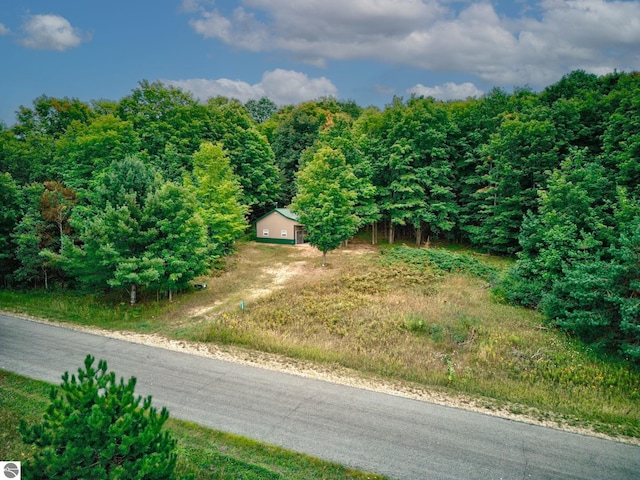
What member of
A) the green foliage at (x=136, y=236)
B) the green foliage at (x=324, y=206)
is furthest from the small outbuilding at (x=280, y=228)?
the green foliage at (x=136, y=236)

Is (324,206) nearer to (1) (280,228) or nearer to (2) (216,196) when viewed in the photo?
(2) (216,196)

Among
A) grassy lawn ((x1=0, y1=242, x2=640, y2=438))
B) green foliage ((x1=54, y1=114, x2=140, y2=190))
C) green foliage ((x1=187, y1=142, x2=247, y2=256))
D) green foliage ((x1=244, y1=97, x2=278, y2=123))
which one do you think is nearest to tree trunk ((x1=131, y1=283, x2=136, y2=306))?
grassy lawn ((x1=0, y1=242, x2=640, y2=438))

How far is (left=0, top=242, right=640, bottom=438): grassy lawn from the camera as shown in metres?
12.2

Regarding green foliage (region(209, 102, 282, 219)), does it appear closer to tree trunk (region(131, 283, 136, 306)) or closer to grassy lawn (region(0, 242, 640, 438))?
grassy lawn (region(0, 242, 640, 438))

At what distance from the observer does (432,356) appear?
47.9 feet

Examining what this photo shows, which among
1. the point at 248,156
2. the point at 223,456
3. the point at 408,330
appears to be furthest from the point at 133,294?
the point at 248,156

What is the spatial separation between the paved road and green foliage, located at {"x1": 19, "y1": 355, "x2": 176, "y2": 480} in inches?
180

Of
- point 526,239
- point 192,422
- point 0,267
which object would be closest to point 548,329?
point 526,239

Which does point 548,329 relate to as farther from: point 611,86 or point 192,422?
point 611,86

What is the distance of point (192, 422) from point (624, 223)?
21.1 meters

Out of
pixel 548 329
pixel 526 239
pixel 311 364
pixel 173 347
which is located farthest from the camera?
pixel 526 239

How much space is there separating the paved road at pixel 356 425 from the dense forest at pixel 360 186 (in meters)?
5.59

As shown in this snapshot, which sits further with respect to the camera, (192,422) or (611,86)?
(611,86)

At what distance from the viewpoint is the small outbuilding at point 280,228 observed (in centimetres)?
3762
